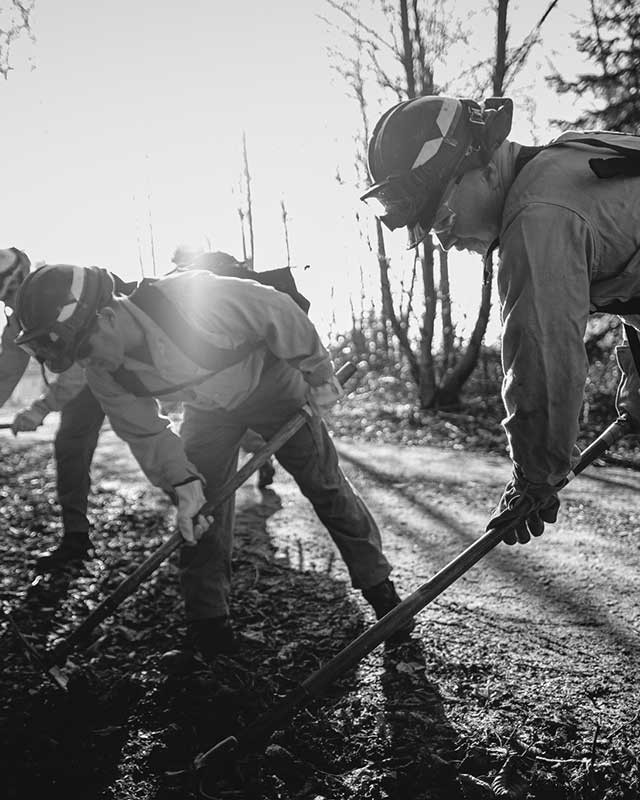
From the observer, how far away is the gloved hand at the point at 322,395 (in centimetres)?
359

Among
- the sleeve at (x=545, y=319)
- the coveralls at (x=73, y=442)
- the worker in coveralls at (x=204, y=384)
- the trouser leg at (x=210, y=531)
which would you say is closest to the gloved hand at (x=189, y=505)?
the worker in coveralls at (x=204, y=384)

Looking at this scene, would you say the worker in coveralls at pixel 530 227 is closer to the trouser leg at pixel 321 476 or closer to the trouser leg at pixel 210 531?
the trouser leg at pixel 321 476

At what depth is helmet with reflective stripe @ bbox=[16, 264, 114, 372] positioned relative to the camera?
281 centimetres

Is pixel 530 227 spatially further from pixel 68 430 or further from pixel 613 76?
pixel 613 76

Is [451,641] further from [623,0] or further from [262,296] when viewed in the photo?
[623,0]

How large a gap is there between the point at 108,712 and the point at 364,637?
1.44m

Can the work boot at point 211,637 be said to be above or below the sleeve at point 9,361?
below

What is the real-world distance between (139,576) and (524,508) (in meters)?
1.99

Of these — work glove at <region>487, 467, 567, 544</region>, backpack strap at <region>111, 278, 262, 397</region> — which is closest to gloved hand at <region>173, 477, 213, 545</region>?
backpack strap at <region>111, 278, 262, 397</region>

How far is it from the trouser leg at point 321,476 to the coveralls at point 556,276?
157 cm

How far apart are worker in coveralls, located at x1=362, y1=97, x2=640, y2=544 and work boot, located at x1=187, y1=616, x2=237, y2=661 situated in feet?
6.10

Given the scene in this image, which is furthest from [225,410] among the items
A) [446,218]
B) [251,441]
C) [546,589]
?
[251,441]

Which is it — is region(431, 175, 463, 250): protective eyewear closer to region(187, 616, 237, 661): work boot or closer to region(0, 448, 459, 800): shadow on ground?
region(0, 448, 459, 800): shadow on ground

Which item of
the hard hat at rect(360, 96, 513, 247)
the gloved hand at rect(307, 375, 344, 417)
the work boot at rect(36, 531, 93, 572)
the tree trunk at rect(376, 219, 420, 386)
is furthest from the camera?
the tree trunk at rect(376, 219, 420, 386)
